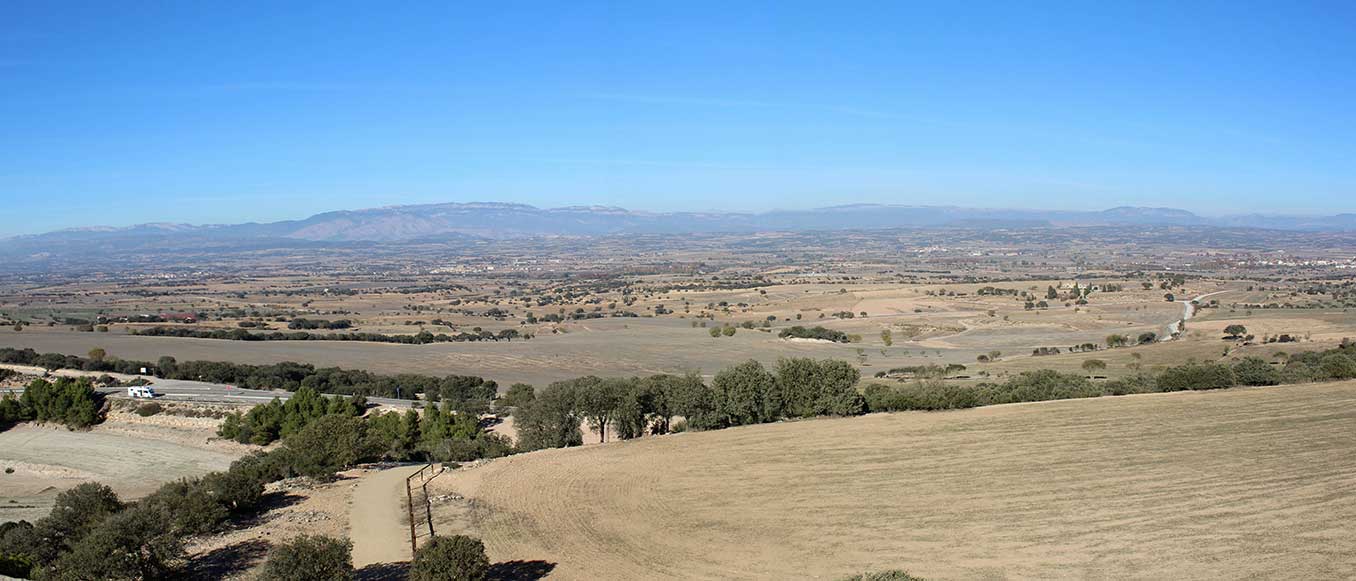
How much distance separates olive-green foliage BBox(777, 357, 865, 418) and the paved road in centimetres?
2321

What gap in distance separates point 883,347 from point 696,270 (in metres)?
124

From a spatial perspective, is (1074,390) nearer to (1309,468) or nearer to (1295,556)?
(1309,468)

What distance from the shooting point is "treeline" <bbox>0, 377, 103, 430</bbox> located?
170ft

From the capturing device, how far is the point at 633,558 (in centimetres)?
2328

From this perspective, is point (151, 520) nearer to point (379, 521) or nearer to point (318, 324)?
point (379, 521)

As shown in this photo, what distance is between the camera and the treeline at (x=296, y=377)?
184ft

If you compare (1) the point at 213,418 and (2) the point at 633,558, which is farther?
(1) the point at 213,418

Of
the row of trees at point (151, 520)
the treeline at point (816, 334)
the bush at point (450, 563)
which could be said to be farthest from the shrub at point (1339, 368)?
the row of trees at point (151, 520)

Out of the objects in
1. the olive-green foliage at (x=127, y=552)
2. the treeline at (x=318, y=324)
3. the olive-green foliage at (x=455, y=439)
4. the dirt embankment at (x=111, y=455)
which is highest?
the olive-green foliage at (x=127, y=552)

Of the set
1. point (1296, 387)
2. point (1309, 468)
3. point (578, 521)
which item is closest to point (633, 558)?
point (578, 521)

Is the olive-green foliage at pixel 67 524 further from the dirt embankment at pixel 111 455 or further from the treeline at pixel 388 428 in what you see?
the dirt embankment at pixel 111 455

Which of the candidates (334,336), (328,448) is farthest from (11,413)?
(334,336)

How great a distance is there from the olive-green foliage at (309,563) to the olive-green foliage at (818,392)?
82.5ft

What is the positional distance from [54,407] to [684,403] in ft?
125
